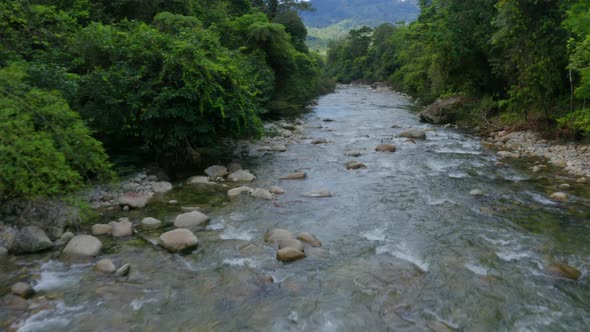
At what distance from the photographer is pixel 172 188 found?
893 cm

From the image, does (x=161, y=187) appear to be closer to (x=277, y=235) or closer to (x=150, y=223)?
(x=150, y=223)

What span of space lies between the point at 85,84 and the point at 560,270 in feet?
30.5

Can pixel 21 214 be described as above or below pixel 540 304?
above

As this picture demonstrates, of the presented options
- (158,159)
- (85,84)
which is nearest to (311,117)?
(158,159)

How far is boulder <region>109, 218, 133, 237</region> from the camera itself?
636 centimetres

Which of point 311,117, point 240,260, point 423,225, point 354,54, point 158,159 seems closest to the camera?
point 240,260

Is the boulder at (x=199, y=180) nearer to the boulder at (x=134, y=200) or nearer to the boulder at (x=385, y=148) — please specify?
the boulder at (x=134, y=200)

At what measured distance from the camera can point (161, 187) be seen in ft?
28.8

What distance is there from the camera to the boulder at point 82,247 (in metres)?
5.59

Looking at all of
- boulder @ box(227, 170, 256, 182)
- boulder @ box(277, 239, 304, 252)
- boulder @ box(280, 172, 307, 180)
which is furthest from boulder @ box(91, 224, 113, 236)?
boulder @ box(280, 172, 307, 180)

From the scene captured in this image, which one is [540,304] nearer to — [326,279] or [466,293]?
[466,293]

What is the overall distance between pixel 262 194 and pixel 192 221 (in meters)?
1.87

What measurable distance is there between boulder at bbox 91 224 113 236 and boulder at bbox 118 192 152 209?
1.08 meters

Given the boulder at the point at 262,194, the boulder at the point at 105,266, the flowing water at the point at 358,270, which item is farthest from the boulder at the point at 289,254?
the boulder at the point at 262,194
